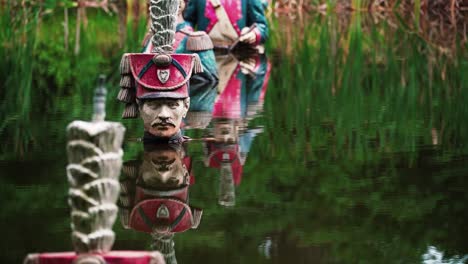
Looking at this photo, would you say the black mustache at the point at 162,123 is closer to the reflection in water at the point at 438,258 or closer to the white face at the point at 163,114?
the white face at the point at 163,114

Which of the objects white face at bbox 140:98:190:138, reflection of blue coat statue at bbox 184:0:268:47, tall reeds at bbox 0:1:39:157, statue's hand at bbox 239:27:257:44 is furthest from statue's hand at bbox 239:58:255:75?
white face at bbox 140:98:190:138

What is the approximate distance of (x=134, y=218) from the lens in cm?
403

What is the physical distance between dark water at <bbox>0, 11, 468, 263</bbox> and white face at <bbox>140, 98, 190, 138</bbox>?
121mm

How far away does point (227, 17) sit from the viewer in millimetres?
10719

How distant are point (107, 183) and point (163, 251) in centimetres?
87

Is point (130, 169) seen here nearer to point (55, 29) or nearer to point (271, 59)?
point (271, 59)

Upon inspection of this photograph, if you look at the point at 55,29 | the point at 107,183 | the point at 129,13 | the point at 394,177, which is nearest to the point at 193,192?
the point at 394,177

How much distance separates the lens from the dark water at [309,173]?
12.1 ft

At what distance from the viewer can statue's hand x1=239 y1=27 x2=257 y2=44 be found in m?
10.9

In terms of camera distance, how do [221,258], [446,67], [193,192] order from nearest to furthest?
[221,258]
[193,192]
[446,67]

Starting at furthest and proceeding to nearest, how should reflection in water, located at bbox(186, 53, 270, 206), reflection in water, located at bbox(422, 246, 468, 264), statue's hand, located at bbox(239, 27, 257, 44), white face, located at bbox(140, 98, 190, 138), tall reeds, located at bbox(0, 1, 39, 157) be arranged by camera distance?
statue's hand, located at bbox(239, 27, 257, 44), tall reeds, located at bbox(0, 1, 39, 157), white face, located at bbox(140, 98, 190, 138), reflection in water, located at bbox(186, 53, 270, 206), reflection in water, located at bbox(422, 246, 468, 264)

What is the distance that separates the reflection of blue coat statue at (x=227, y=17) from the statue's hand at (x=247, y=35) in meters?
0.03

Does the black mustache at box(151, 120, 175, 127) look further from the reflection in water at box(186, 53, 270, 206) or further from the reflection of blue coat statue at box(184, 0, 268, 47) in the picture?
the reflection of blue coat statue at box(184, 0, 268, 47)

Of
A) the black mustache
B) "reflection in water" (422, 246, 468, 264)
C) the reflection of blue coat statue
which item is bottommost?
"reflection in water" (422, 246, 468, 264)
